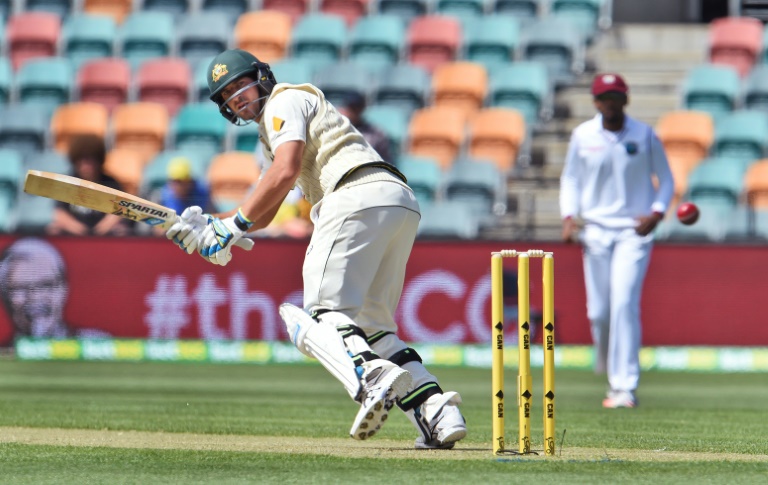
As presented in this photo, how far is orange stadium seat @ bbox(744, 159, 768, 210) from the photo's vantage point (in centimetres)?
1306

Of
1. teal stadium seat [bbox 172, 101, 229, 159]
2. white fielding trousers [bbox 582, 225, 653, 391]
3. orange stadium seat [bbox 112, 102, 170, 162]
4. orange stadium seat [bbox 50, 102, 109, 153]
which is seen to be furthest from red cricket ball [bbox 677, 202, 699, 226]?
orange stadium seat [bbox 50, 102, 109, 153]

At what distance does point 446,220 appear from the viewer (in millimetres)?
12586

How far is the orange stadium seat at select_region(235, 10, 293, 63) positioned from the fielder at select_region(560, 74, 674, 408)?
27.1ft

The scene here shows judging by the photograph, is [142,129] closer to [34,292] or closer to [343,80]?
[343,80]

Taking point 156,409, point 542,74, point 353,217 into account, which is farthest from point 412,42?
point 353,217

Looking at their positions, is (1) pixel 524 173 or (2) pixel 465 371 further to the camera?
(1) pixel 524 173

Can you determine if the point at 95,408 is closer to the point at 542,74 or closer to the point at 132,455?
the point at 132,455

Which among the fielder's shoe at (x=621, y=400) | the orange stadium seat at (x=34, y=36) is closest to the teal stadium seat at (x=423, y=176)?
the orange stadium seat at (x=34, y=36)

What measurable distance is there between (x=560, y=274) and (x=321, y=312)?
6303 millimetres

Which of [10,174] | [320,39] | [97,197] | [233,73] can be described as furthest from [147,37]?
[97,197]

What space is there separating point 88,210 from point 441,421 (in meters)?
6.96

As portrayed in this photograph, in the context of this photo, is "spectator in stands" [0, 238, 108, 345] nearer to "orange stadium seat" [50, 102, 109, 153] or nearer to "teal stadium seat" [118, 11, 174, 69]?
"orange stadium seat" [50, 102, 109, 153]

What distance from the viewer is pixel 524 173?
1401 centimetres

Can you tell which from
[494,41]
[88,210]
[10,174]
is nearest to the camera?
[88,210]
